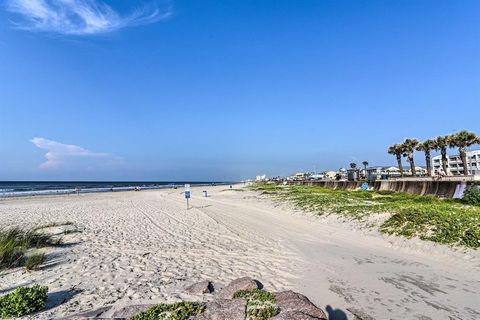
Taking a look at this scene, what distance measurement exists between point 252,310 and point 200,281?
242 cm

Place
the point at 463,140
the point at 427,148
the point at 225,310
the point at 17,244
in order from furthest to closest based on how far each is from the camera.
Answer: the point at 427,148 → the point at 463,140 → the point at 17,244 → the point at 225,310

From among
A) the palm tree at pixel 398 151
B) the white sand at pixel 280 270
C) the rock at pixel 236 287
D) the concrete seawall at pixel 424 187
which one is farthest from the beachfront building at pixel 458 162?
the rock at pixel 236 287

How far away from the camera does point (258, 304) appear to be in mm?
4648

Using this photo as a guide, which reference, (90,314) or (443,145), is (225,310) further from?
(443,145)

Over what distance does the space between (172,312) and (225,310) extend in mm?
784

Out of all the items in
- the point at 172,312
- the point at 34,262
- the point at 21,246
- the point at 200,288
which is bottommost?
the point at 200,288

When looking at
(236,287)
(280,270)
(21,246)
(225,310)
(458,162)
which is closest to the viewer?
(225,310)

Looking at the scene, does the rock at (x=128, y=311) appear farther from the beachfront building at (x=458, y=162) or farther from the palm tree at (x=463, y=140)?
the beachfront building at (x=458, y=162)

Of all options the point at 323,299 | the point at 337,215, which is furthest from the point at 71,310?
the point at 337,215

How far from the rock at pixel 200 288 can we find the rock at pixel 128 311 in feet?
3.46

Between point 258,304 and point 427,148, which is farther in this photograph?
point 427,148

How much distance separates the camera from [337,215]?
14734 millimetres

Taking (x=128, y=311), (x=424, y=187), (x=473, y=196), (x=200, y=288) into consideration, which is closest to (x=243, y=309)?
(x=200, y=288)

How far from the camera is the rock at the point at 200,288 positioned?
233 inches
